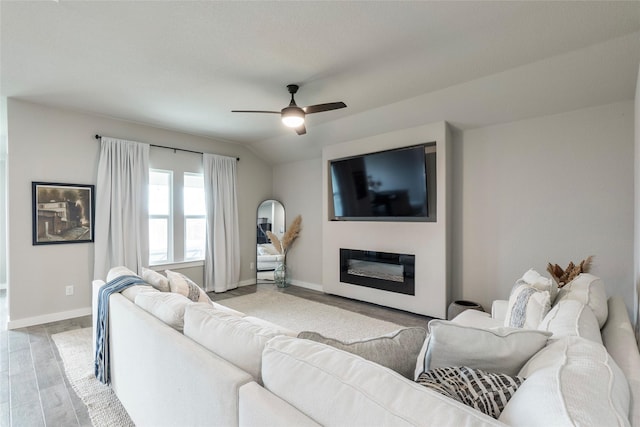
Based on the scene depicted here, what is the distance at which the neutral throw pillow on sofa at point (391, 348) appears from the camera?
1107 mm

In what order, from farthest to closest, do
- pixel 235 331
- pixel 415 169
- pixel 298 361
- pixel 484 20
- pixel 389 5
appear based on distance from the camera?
pixel 415 169 < pixel 484 20 < pixel 389 5 < pixel 235 331 < pixel 298 361

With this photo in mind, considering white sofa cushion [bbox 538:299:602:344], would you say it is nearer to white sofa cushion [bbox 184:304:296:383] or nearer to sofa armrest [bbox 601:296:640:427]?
sofa armrest [bbox 601:296:640:427]

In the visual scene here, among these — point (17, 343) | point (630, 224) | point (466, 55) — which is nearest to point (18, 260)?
point (17, 343)

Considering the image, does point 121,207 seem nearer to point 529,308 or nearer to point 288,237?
point 288,237

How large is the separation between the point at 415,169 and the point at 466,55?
1.56 m

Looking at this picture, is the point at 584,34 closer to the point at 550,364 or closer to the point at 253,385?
the point at 550,364

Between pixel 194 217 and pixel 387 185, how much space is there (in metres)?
3.31

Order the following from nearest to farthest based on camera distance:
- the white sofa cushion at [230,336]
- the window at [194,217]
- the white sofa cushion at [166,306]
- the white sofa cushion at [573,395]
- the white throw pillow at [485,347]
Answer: the white sofa cushion at [573,395]
the white throw pillow at [485,347]
the white sofa cushion at [230,336]
the white sofa cushion at [166,306]
the window at [194,217]

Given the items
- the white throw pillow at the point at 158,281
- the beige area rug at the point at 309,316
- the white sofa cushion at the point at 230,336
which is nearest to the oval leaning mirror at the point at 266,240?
the beige area rug at the point at 309,316

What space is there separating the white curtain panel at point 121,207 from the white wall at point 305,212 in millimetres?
2512

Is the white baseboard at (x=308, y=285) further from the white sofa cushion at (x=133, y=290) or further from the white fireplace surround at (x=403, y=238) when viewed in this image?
the white sofa cushion at (x=133, y=290)

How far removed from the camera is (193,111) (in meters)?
4.07

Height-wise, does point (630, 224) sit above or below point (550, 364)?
above

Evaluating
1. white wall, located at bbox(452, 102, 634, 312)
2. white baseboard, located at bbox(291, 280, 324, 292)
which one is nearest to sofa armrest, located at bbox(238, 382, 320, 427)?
white wall, located at bbox(452, 102, 634, 312)
